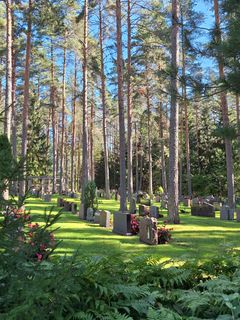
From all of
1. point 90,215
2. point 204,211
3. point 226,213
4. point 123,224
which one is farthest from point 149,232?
point 204,211

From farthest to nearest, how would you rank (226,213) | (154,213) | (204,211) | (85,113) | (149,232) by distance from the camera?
(85,113) < (204,211) < (226,213) < (154,213) < (149,232)

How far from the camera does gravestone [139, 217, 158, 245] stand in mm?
A: 11945

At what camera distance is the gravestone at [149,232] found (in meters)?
11.9

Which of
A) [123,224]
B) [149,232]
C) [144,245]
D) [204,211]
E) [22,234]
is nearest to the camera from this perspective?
[22,234]

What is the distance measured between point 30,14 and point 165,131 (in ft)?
85.2

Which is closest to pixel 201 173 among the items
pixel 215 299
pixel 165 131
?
pixel 165 131

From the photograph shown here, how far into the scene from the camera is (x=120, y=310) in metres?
3.82

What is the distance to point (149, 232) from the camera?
12.1 metres

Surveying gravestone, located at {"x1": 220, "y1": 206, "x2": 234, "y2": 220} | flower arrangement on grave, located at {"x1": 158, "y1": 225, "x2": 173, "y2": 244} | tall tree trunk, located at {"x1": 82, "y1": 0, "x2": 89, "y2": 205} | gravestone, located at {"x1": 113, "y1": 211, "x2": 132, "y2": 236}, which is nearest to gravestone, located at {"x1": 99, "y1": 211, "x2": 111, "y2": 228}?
gravestone, located at {"x1": 113, "y1": 211, "x2": 132, "y2": 236}

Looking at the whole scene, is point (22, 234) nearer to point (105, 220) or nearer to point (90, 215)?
point (105, 220)

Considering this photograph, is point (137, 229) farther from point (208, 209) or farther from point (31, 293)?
point (31, 293)

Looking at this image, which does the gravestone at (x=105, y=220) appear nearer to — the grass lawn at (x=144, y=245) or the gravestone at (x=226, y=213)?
the grass lawn at (x=144, y=245)

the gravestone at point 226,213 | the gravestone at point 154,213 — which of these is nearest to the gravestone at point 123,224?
the gravestone at point 154,213

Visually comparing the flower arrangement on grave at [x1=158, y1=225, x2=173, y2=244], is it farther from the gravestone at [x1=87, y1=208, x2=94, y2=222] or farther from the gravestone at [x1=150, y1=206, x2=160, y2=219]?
the gravestone at [x1=150, y1=206, x2=160, y2=219]
